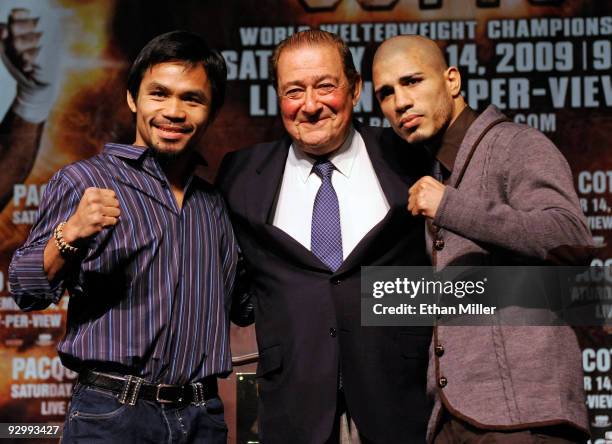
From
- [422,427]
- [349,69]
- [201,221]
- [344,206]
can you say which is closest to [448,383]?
[422,427]

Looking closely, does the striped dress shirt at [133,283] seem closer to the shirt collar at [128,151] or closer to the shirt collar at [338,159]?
the shirt collar at [128,151]

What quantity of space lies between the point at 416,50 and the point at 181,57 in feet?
2.05

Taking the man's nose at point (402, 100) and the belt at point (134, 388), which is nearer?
the belt at point (134, 388)

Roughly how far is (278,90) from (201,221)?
18.8 inches

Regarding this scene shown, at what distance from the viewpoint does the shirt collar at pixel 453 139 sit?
2312mm

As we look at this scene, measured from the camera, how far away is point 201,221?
2475 mm

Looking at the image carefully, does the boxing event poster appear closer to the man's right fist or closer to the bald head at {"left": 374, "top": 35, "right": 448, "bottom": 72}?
the bald head at {"left": 374, "top": 35, "right": 448, "bottom": 72}

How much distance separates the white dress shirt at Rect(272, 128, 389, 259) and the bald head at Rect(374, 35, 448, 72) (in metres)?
0.32

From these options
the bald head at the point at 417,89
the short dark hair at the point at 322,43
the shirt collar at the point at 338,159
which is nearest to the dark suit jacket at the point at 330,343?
the shirt collar at the point at 338,159

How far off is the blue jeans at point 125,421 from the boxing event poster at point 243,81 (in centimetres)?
167

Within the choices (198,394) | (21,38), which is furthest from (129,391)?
(21,38)

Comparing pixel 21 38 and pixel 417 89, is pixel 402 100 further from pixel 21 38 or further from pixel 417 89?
pixel 21 38

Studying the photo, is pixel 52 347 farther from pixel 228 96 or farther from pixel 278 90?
pixel 278 90

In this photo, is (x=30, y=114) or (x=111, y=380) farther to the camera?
(x=30, y=114)
